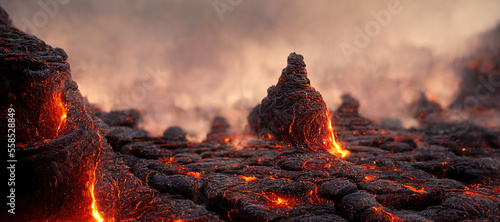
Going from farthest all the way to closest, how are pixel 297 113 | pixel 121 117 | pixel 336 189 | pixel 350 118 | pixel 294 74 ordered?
pixel 350 118 < pixel 121 117 < pixel 294 74 < pixel 297 113 < pixel 336 189

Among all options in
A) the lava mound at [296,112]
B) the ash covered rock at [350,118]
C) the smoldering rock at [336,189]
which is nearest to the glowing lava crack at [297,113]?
the lava mound at [296,112]

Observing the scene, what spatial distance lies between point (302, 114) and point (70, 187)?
15528mm

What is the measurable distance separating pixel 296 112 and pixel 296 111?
0.26ft

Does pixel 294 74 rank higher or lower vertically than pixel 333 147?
higher

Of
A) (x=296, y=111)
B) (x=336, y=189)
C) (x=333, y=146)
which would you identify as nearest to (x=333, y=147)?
(x=333, y=146)

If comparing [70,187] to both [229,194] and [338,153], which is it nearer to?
[229,194]

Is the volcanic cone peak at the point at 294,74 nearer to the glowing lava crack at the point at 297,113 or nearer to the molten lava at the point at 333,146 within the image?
the glowing lava crack at the point at 297,113

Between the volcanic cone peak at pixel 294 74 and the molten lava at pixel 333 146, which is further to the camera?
the volcanic cone peak at pixel 294 74

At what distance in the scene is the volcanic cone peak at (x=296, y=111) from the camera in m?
20.2

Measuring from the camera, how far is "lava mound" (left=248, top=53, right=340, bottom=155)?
2025cm

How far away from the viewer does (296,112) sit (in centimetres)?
2036

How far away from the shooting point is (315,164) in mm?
16031

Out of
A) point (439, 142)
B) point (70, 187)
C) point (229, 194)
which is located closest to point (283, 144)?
point (229, 194)

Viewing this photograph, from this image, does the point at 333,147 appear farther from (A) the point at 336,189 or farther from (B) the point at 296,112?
(A) the point at 336,189
